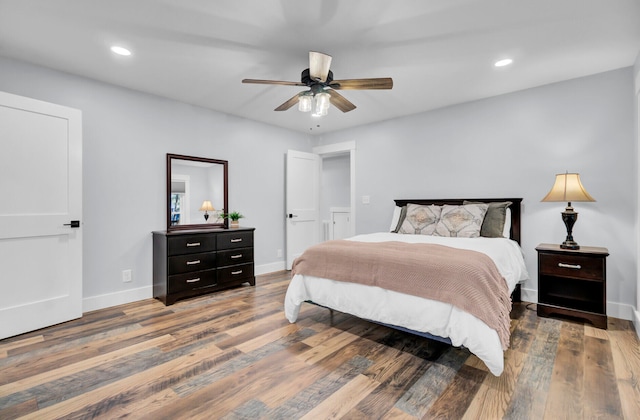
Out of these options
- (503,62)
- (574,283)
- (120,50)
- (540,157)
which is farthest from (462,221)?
(120,50)

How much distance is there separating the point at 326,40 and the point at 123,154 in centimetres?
253

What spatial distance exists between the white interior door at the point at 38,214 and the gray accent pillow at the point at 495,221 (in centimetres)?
406

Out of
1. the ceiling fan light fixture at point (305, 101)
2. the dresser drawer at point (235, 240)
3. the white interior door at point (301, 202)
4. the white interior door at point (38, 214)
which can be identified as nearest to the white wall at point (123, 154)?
the white interior door at point (38, 214)

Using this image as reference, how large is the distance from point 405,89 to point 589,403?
3.01 m

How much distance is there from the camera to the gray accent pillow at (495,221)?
326 centimetres

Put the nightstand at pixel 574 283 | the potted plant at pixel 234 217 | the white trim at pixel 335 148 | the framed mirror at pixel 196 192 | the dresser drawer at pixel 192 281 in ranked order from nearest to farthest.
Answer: the nightstand at pixel 574 283, the dresser drawer at pixel 192 281, the framed mirror at pixel 196 192, the potted plant at pixel 234 217, the white trim at pixel 335 148

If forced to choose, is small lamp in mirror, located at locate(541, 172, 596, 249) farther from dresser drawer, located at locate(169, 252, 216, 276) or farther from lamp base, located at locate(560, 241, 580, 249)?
dresser drawer, located at locate(169, 252, 216, 276)

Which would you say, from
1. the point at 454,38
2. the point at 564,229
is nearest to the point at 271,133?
the point at 454,38

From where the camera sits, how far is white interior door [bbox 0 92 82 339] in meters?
2.54

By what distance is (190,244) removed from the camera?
355 centimetres

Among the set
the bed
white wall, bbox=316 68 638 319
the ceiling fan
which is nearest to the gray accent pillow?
the bed

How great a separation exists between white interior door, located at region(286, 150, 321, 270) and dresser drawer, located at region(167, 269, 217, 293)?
1.56 m

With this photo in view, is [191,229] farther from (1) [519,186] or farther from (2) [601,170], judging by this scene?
(2) [601,170]

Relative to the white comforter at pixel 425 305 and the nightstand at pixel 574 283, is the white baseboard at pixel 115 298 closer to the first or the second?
the white comforter at pixel 425 305
